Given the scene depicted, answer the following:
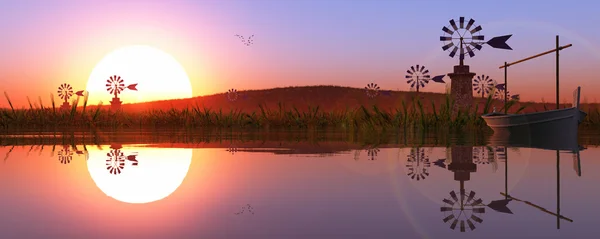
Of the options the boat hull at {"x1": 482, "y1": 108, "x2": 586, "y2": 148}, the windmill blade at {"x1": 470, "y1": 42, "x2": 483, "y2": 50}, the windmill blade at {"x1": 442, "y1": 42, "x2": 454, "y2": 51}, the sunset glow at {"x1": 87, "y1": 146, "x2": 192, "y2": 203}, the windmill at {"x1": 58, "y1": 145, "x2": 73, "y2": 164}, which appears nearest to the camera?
the sunset glow at {"x1": 87, "y1": 146, "x2": 192, "y2": 203}

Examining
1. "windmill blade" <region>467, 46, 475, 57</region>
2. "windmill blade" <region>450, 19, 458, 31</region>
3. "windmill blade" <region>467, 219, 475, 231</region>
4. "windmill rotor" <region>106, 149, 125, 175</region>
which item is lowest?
"windmill blade" <region>467, 219, 475, 231</region>

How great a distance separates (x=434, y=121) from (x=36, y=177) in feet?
41.5

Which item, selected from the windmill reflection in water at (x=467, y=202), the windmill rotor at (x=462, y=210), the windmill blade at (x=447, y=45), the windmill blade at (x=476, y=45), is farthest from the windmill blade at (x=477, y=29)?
the windmill rotor at (x=462, y=210)

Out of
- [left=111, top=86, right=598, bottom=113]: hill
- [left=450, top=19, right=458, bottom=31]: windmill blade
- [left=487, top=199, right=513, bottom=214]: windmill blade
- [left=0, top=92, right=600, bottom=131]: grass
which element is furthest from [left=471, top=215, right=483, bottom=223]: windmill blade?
[left=111, top=86, right=598, bottom=113]: hill

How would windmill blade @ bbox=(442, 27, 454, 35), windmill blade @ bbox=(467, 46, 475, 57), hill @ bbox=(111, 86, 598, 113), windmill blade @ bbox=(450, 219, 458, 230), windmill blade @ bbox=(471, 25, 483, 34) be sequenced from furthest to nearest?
hill @ bbox=(111, 86, 598, 113), windmill blade @ bbox=(467, 46, 475, 57), windmill blade @ bbox=(442, 27, 454, 35), windmill blade @ bbox=(471, 25, 483, 34), windmill blade @ bbox=(450, 219, 458, 230)

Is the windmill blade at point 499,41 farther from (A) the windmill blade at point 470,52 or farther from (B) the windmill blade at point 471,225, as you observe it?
(B) the windmill blade at point 471,225

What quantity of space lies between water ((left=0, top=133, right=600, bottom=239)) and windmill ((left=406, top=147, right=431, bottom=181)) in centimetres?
1

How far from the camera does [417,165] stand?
612 cm

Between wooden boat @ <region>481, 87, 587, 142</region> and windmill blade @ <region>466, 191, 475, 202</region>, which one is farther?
wooden boat @ <region>481, 87, 587, 142</region>

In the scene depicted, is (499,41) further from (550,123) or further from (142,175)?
(142,175)

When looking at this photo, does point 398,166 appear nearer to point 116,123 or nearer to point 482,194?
point 482,194

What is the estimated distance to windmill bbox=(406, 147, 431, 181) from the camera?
5.25 metres

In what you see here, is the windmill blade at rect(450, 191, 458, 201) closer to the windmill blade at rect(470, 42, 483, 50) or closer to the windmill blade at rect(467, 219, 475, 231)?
the windmill blade at rect(467, 219, 475, 231)

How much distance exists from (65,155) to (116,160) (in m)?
1.25
